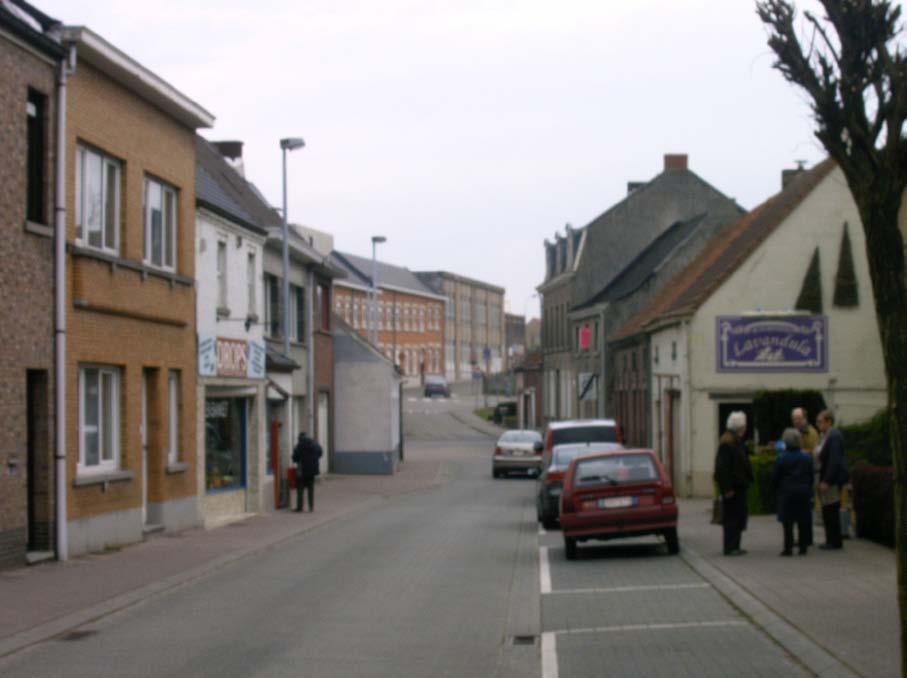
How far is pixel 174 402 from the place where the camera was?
84.0 feet

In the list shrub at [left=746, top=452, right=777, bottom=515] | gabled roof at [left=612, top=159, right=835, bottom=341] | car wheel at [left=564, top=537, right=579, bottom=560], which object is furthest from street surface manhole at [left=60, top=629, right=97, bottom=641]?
gabled roof at [left=612, top=159, right=835, bottom=341]

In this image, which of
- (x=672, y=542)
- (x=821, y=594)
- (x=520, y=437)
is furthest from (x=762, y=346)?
(x=821, y=594)

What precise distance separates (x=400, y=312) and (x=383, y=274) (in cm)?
373

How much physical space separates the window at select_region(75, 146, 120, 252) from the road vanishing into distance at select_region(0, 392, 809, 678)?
5198 mm

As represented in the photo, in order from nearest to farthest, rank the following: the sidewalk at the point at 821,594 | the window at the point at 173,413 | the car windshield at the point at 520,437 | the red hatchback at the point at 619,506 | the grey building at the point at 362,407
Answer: the sidewalk at the point at 821,594
the red hatchback at the point at 619,506
the window at the point at 173,413
the car windshield at the point at 520,437
the grey building at the point at 362,407

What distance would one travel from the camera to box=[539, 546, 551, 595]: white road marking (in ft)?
53.3

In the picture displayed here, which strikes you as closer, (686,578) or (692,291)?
(686,578)

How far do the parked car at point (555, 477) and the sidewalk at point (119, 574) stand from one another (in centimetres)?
433

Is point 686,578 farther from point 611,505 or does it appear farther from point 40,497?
point 40,497

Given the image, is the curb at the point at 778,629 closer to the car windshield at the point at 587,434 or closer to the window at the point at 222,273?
the car windshield at the point at 587,434

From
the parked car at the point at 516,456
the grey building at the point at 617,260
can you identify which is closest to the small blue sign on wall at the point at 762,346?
the parked car at the point at 516,456

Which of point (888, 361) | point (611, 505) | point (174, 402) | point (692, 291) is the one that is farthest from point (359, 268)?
point (888, 361)

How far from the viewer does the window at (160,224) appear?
24002 mm

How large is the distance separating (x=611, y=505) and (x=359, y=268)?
302 feet
